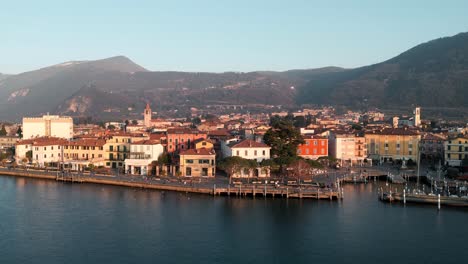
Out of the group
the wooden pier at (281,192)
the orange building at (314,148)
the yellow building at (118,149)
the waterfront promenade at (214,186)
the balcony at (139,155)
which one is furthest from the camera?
the orange building at (314,148)

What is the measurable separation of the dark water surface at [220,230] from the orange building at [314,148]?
10666 mm

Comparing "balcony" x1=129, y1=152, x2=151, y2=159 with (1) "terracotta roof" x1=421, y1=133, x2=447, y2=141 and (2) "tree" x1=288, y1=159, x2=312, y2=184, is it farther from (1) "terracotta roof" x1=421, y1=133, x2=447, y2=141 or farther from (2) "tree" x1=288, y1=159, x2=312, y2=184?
(1) "terracotta roof" x1=421, y1=133, x2=447, y2=141

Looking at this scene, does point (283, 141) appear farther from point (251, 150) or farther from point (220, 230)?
point (220, 230)

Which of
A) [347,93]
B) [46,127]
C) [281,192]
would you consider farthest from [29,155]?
[347,93]

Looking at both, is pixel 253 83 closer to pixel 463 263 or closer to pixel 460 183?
pixel 460 183

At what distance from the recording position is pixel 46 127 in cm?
4944

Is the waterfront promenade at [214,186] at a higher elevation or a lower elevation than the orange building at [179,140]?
lower

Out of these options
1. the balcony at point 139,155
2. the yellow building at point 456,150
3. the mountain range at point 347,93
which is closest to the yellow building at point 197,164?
the balcony at point 139,155

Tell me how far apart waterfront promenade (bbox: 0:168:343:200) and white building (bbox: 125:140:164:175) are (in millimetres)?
1152

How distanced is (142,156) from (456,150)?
66.7 feet

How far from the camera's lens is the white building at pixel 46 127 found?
4897 centimetres

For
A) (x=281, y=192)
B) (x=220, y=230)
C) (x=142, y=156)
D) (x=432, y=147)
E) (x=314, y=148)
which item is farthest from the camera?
(x=432, y=147)

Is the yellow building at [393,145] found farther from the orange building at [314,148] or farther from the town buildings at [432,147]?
the orange building at [314,148]

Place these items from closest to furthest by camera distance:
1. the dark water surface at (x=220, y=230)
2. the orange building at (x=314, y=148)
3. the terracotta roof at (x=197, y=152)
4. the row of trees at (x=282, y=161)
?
the dark water surface at (x=220, y=230)
the row of trees at (x=282, y=161)
the terracotta roof at (x=197, y=152)
the orange building at (x=314, y=148)
